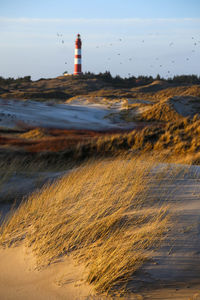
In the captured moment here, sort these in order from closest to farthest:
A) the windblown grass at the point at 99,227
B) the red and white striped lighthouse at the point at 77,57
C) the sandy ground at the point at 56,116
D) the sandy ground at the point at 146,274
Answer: the sandy ground at the point at 146,274 → the windblown grass at the point at 99,227 → the sandy ground at the point at 56,116 → the red and white striped lighthouse at the point at 77,57

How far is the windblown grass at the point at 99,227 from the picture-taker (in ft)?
9.98

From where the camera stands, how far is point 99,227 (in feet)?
12.4

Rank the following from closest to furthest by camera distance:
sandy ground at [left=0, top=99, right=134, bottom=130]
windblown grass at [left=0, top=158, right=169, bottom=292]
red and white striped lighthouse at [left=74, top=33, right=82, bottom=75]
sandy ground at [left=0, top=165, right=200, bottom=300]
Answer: sandy ground at [left=0, top=165, right=200, bottom=300]
windblown grass at [left=0, top=158, right=169, bottom=292]
sandy ground at [left=0, top=99, right=134, bottom=130]
red and white striped lighthouse at [left=74, top=33, right=82, bottom=75]

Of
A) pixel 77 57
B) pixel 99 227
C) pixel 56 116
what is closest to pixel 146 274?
pixel 99 227

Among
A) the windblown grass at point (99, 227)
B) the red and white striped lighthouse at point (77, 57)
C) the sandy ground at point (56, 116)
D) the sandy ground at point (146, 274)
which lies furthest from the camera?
the red and white striped lighthouse at point (77, 57)

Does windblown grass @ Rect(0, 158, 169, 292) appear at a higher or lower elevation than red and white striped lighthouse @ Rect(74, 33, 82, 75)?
lower

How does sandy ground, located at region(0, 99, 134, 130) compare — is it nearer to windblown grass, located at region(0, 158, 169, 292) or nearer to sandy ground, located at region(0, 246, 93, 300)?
windblown grass, located at region(0, 158, 169, 292)

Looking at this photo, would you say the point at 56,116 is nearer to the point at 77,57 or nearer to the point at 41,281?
the point at 41,281

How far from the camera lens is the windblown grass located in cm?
304

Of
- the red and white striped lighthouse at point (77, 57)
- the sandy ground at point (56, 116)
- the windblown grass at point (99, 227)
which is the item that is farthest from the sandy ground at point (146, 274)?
the red and white striped lighthouse at point (77, 57)

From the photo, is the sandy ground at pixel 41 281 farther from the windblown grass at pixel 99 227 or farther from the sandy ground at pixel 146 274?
the windblown grass at pixel 99 227

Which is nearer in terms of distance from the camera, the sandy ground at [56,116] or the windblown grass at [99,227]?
the windblown grass at [99,227]

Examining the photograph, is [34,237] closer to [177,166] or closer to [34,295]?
[34,295]

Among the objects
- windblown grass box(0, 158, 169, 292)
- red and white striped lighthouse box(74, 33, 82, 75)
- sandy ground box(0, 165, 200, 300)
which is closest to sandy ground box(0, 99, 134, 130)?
windblown grass box(0, 158, 169, 292)
